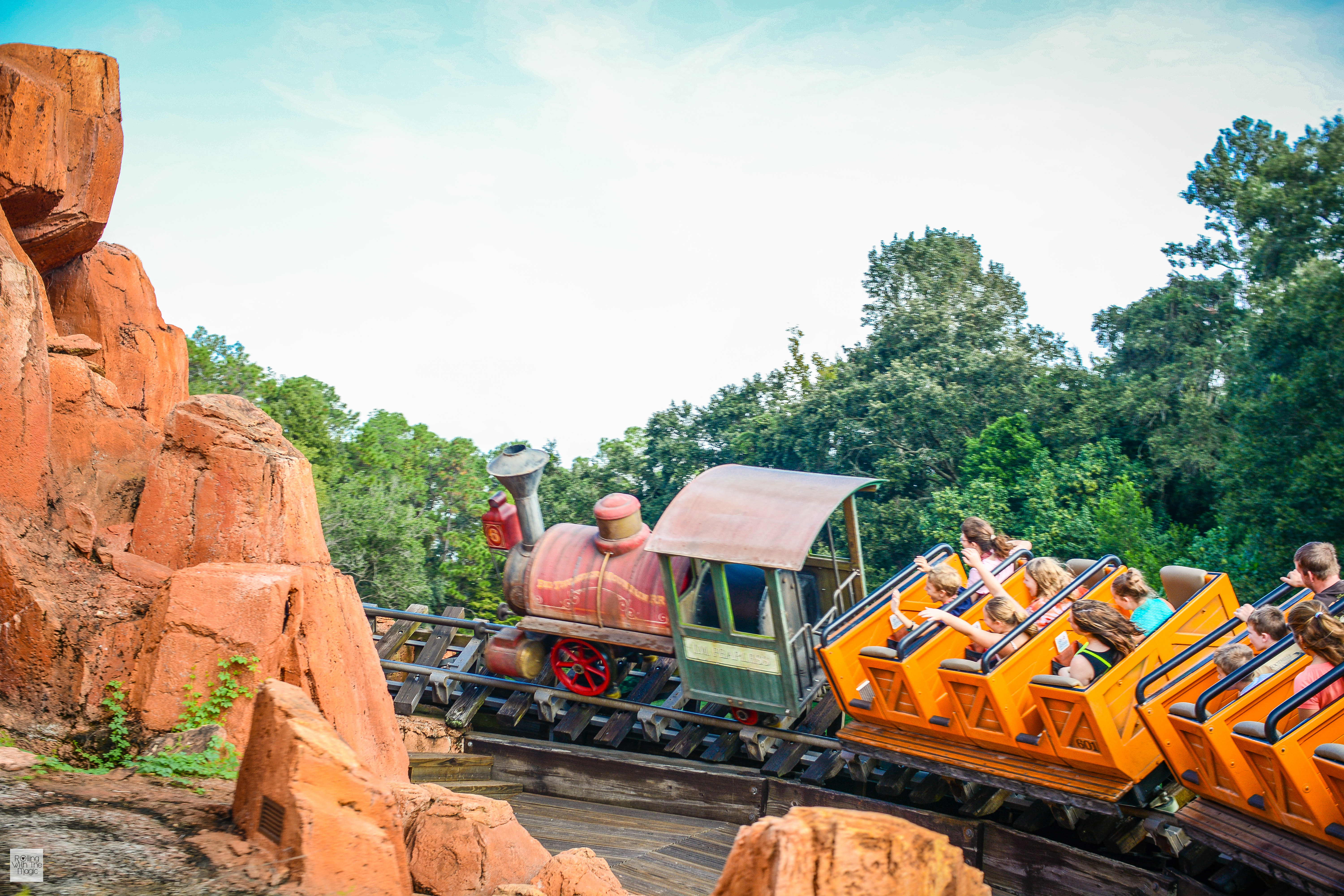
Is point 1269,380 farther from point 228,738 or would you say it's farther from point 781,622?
point 228,738

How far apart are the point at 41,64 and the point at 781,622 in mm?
8194

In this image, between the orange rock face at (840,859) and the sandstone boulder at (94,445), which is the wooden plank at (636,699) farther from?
the orange rock face at (840,859)

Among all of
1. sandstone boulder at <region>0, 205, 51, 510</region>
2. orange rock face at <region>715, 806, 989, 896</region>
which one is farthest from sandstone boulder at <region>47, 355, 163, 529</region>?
orange rock face at <region>715, 806, 989, 896</region>

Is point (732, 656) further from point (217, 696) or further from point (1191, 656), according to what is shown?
point (217, 696)

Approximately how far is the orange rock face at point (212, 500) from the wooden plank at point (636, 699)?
14.8 ft

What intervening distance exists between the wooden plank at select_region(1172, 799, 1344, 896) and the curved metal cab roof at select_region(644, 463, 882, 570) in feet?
10.8

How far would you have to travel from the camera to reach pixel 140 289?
9.88 metres

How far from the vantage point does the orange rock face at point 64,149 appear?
7.72 metres

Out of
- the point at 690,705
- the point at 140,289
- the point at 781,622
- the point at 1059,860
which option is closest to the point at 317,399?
the point at 140,289

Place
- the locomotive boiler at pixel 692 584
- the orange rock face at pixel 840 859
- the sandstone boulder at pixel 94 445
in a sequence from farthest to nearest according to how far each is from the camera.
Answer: the locomotive boiler at pixel 692 584 < the sandstone boulder at pixel 94 445 < the orange rock face at pixel 840 859

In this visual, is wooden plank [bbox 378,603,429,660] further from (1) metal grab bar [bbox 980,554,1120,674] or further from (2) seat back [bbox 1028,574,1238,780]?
(2) seat back [bbox 1028,574,1238,780]

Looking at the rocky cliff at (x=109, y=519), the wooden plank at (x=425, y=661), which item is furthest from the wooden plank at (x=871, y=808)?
the wooden plank at (x=425, y=661)

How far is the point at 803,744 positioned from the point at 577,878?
427 cm

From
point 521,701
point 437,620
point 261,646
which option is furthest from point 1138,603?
point 437,620
